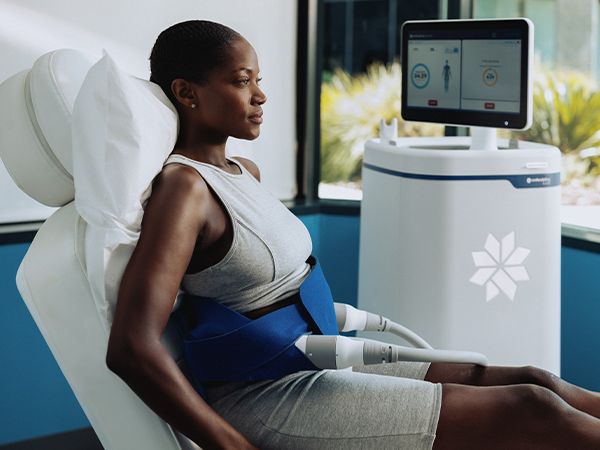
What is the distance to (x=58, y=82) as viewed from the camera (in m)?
1.51

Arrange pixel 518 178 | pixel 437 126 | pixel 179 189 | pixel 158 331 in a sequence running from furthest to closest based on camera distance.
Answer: pixel 437 126 < pixel 518 178 < pixel 179 189 < pixel 158 331

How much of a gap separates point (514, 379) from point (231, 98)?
2.31 ft

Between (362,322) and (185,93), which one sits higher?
(185,93)

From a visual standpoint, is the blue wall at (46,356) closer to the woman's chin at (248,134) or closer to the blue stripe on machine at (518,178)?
the blue stripe on machine at (518,178)

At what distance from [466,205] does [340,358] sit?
3.36ft

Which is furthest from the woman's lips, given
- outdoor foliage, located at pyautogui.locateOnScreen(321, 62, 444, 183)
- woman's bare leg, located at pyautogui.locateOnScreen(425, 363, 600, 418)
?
outdoor foliage, located at pyautogui.locateOnScreen(321, 62, 444, 183)

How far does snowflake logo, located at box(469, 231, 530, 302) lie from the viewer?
98.6 inches

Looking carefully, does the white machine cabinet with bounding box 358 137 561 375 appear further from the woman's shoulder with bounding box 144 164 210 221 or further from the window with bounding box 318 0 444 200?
the woman's shoulder with bounding box 144 164 210 221

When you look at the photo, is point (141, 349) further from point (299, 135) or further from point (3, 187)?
point (299, 135)

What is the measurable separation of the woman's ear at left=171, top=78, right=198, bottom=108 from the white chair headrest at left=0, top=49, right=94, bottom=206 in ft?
0.55

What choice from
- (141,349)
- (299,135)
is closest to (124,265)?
(141,349)

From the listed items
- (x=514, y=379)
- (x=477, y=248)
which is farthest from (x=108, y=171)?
(x=477, y=248)

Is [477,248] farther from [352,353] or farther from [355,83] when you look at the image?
[355,83]

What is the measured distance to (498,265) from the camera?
251cm
